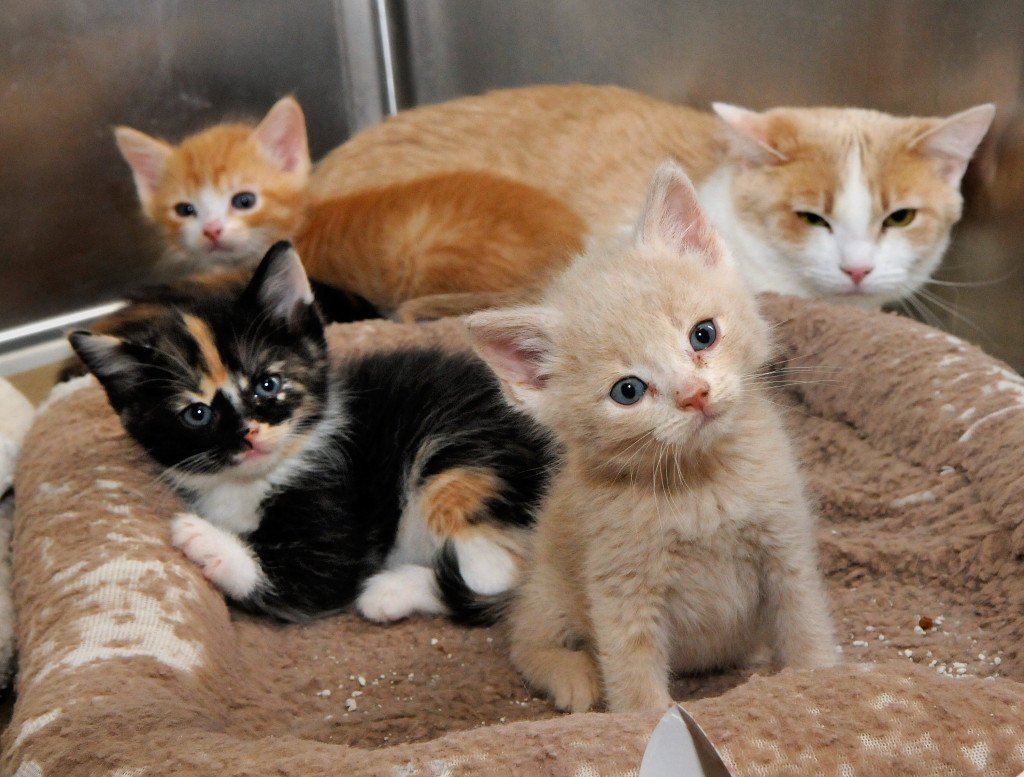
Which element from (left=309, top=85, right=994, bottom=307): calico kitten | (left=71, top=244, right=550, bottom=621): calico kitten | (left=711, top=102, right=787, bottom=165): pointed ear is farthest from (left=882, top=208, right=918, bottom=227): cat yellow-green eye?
(left=71, top=244, right=550, bottom=621): calico kitten

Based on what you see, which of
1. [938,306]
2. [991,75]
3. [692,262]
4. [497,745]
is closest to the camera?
[497,745]

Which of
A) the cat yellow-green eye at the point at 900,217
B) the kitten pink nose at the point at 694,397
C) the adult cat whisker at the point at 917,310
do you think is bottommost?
the adult cat whisker at the point at 917,310

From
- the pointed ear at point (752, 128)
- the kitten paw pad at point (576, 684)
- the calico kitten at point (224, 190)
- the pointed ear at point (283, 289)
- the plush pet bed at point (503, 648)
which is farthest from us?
the calico kitten at point (224, 190)

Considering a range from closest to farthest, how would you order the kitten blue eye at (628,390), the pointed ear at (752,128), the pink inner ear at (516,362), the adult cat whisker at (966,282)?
the kitten blue eye at (628,390)
the pink inner ear at (516,362)
the adult cat whisker at (966,282)
the pointed ear at (752,128)

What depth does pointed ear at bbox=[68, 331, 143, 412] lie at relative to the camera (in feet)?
5.22

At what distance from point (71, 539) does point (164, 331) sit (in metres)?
0.37

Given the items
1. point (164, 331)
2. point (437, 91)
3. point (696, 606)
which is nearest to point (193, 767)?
point (696, 606)

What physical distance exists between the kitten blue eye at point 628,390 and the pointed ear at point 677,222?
8.9 inches

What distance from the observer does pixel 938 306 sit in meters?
2.27

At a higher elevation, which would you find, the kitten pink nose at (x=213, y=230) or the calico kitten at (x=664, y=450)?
the calico kitten at (x=664, y=450)

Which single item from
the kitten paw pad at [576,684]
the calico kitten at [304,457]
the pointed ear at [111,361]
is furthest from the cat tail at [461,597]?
the pointed ear at [111,361]

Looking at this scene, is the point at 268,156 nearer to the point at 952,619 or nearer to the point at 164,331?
the point at 164,331

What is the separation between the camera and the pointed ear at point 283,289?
1.70 metres

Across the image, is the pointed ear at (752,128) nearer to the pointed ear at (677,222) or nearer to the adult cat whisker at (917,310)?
the adult cat whisker at (917,310)
